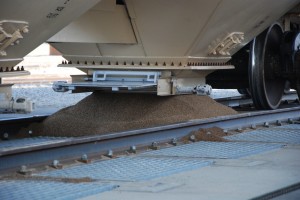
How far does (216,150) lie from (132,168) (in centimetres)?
154

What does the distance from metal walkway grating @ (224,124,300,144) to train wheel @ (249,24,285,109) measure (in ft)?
5.40

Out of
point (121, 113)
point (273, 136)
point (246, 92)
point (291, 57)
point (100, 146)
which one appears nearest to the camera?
point (100, 146)

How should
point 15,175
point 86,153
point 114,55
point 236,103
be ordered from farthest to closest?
1. point 236,103
2. point 114,55
3. point 86,153
4. point 15,175

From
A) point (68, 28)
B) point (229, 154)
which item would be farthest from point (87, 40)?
point (229, 154)

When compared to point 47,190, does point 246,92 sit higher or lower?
higher

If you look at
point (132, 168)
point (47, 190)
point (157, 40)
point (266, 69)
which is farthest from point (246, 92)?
point (47, 190)

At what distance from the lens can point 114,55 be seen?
948cm

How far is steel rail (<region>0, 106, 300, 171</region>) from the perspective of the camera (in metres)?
5.97

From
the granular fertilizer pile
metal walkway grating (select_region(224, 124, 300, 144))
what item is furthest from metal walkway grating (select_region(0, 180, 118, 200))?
metal walkway grating (select_region(224, 124, 300, 144))

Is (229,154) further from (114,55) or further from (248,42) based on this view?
(248,42)

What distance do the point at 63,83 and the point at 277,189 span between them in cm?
469

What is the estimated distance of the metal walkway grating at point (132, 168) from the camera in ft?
18.9

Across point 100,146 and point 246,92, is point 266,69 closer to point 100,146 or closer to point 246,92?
point 246,92

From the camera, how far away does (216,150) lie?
7.40 metres
